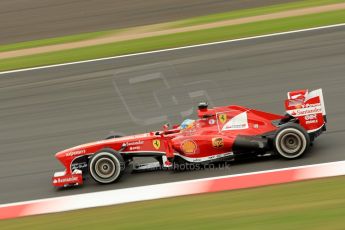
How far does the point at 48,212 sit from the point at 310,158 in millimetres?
3285

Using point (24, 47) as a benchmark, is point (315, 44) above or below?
below

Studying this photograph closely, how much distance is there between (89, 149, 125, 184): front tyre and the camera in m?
8.38

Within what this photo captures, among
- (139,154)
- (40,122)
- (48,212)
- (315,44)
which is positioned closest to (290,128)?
(139,154)

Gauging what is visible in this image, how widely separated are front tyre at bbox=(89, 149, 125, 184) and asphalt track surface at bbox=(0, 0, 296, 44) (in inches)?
437

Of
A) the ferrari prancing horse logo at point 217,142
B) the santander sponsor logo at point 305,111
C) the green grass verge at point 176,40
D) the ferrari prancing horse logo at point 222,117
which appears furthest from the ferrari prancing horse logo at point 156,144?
the green grass verge at point 176,40

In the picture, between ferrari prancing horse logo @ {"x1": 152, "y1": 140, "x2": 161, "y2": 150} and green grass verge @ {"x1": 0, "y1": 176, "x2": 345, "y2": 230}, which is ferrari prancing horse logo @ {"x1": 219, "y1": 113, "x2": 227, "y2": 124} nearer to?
ferrari prancing horse logo @ {"x1": 152, "y1": 140, "x2": 161, "y2": 150}

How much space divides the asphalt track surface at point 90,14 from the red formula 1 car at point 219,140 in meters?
10.9

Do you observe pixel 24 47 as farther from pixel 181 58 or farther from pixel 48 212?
pixel 48 212

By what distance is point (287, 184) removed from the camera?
7.33m

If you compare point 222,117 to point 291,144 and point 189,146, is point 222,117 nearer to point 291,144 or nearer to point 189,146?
point 189,146

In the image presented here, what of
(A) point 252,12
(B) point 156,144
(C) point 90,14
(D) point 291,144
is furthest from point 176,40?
(D) point 291,144

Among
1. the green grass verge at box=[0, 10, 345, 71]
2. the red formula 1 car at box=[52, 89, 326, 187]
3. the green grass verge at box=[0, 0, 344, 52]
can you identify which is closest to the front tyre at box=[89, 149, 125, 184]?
the red formula 1 car at box=[52, 89, 326, 187]

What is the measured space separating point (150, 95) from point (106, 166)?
203 centimetres

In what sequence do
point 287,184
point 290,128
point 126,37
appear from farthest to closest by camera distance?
point 126,37 → point 290,128 → point 287,184
